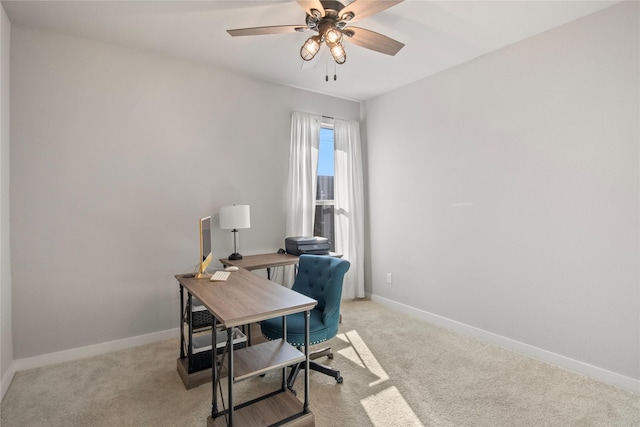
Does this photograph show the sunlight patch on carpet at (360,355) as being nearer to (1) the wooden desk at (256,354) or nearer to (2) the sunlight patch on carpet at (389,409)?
(2) the sunlight patch on carpet at (389,409)

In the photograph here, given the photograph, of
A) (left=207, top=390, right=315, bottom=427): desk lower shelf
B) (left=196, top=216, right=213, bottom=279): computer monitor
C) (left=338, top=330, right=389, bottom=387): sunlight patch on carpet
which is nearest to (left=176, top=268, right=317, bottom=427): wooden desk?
(left=207, top=390, right=315, bottom=427): desk lower shelf

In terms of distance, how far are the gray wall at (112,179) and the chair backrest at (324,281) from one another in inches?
42.7

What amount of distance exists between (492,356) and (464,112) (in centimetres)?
224

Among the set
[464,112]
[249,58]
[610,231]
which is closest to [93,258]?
[249,58]

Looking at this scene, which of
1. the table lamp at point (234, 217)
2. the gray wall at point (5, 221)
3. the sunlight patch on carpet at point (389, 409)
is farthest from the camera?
the table lamp at point (234, 217)

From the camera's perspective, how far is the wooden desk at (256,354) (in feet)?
5.53

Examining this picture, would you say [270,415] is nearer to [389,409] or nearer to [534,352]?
[389,409]

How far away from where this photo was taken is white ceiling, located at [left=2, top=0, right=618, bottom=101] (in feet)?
7.56

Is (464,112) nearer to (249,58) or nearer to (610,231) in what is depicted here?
(610,231)

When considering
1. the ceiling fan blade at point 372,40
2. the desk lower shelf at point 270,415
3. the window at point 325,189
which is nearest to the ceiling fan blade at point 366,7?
the ceiling fan blade at point 372,40

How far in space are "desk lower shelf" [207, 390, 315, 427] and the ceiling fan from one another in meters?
2.21

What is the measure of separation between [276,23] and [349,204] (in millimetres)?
2290

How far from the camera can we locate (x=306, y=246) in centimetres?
343

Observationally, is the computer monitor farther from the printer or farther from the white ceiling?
the white ceiling
